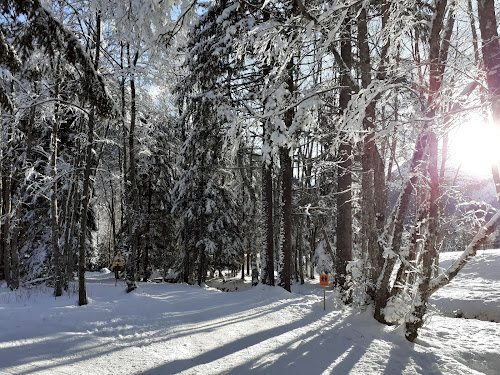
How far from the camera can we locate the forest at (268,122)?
17.4 ft

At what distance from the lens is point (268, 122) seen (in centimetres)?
1020

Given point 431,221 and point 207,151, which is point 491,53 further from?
point 207,151

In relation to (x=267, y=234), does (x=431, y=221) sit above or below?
above

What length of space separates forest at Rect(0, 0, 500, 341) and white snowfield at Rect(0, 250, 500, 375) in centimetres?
76

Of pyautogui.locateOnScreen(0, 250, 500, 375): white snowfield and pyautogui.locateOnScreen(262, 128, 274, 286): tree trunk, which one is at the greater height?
pyautogui.locateOnScreen(262, 128, 274, 286): tree trunk

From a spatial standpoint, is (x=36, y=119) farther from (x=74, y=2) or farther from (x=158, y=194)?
(x=158, y=194)

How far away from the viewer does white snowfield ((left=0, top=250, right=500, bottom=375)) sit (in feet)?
15.0

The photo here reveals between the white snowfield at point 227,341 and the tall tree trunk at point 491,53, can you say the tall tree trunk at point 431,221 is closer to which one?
the white snowfield at point 227,341

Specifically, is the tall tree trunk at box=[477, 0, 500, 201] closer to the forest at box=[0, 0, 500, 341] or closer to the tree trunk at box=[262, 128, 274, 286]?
the forest at box=[0, 0, 500, 341]

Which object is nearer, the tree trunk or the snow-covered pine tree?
the snow-covered pine tree

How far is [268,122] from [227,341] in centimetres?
662

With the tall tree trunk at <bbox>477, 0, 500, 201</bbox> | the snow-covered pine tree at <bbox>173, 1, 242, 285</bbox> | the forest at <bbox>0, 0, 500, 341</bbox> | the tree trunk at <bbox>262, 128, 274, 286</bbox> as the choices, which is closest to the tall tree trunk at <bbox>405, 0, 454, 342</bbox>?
the forest at <bbox>0, 0, 500, 341</bbox>

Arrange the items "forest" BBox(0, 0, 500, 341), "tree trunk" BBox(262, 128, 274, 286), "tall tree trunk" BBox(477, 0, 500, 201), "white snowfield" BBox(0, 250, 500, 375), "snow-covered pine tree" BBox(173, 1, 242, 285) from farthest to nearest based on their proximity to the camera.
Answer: "tree trunk" BBox(262, 128, 274, 286) < "snow-covered pine tree" BBox(173, 1, 242, 285) < "forest" BBox(0, 0, 500, 341) < "white snowfield" BBox(0, 250, 500, 375) < "tall tree trunk" BBox(477, 0, 500, 201)

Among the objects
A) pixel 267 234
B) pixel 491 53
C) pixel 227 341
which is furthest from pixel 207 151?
pixel 491 53
